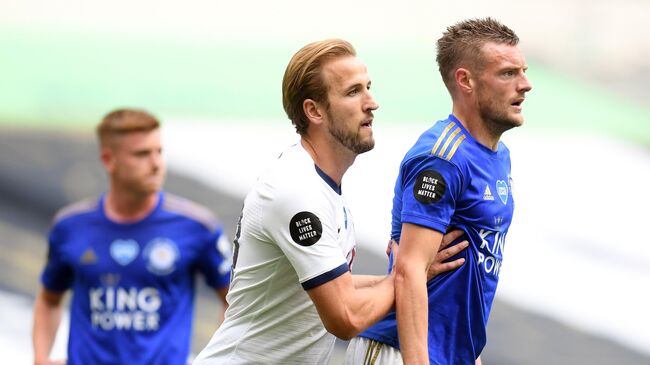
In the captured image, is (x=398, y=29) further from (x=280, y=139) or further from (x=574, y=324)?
(x=574, y=324)

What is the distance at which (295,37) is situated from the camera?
848 cm

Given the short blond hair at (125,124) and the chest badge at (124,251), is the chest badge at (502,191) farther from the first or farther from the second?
the short blond hair at (125,124)

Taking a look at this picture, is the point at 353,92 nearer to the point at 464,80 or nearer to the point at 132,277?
the point at 464,80

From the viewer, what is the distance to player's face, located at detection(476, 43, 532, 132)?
13.3 ft

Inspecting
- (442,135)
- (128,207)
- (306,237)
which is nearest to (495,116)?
(442,135)

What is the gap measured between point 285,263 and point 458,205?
600 mm

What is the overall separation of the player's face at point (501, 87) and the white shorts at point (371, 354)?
0.85 metres

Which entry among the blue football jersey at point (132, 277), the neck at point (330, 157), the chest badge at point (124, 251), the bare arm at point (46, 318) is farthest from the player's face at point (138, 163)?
the neck at point (330, 157)

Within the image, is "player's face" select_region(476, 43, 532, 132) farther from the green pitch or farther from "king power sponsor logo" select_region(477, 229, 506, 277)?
the green pitch

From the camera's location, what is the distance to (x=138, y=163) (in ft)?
19.9

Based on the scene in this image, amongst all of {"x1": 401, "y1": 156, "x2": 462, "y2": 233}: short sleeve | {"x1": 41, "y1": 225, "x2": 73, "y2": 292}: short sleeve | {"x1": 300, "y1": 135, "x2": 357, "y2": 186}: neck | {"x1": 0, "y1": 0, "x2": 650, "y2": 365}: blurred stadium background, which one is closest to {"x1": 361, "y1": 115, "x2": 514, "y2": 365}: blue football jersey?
{"x1": 401, "y1": 156, "x2": 462, "y2": 233}: short sleeve

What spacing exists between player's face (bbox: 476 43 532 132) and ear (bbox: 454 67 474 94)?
30 millimetres

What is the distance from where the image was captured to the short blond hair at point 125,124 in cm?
618

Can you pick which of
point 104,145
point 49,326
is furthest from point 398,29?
point 49,326
